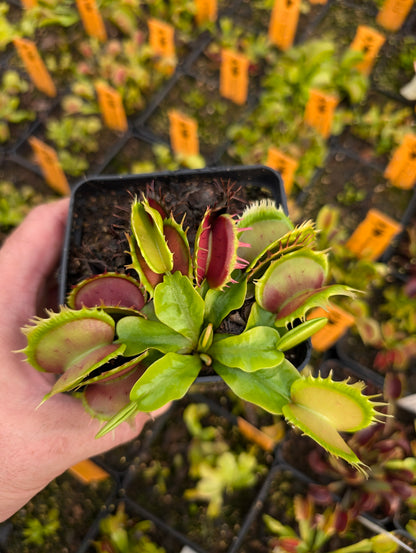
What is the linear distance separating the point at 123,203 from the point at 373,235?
727 mm

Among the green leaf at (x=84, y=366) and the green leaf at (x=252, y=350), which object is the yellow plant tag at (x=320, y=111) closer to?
the green leaf at (x=252, y=350)

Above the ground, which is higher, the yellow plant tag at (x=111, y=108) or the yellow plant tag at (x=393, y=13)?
the yellow plant tag at (x=393, y=13)

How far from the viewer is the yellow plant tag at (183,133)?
1.33 metres

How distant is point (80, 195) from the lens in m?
1.00

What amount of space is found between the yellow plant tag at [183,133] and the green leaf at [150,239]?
74 cm

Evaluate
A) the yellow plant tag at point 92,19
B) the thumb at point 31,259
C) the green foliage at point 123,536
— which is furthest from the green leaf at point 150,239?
the yellow plant tag at point 92,19

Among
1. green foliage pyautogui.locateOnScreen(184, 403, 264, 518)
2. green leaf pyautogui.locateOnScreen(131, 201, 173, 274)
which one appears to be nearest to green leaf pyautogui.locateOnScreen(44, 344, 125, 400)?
green leaf pyautogui.locateOnScreen(131, 201, 173, 274)

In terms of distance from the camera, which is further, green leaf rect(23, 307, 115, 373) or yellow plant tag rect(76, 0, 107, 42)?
yellow plant tag rect(76, 0, 107, 42)

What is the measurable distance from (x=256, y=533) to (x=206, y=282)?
874 mm

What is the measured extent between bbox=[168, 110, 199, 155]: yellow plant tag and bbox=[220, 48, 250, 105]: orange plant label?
302 mm

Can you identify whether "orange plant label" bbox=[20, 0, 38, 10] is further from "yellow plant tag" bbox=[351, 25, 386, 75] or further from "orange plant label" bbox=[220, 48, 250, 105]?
"yellow plant tag" bbox=[351, 25, 386, 75]

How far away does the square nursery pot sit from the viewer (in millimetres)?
897

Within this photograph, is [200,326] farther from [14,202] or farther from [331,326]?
[14,202]

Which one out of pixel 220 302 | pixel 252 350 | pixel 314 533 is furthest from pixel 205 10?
pixel 314 533
